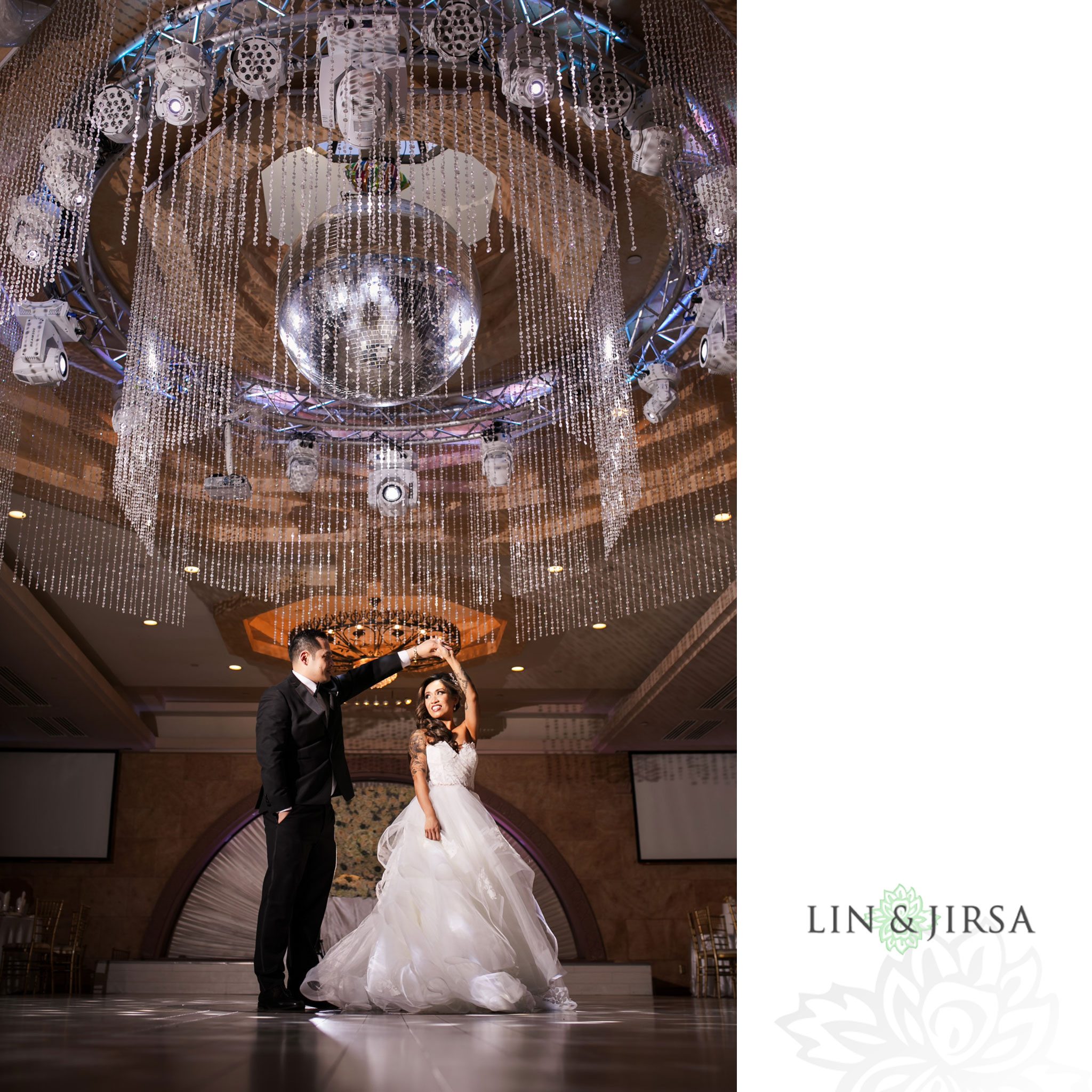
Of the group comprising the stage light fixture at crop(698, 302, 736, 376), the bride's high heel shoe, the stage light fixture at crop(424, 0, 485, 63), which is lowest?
the bride's high heel shoe

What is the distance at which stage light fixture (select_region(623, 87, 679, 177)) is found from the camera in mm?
4746

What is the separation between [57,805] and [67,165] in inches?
471

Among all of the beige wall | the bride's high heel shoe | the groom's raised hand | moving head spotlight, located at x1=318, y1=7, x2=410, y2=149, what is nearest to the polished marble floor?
the bride's high heel shoe

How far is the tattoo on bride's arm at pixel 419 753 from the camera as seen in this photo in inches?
178

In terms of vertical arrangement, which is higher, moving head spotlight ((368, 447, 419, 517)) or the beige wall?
moving head spotlight ((368, 447, 419, 517))

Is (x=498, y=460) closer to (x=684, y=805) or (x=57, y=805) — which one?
(x=684, y=805)

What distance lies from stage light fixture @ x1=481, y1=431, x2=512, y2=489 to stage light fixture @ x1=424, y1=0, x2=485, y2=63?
10.3 ft

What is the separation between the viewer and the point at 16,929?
38.5 feet

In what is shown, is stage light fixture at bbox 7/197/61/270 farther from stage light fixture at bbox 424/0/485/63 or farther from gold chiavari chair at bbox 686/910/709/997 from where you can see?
gold chiavari chair at bbox 686/910/709/997

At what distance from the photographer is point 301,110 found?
515 cm

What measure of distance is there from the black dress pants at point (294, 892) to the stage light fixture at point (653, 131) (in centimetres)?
333
